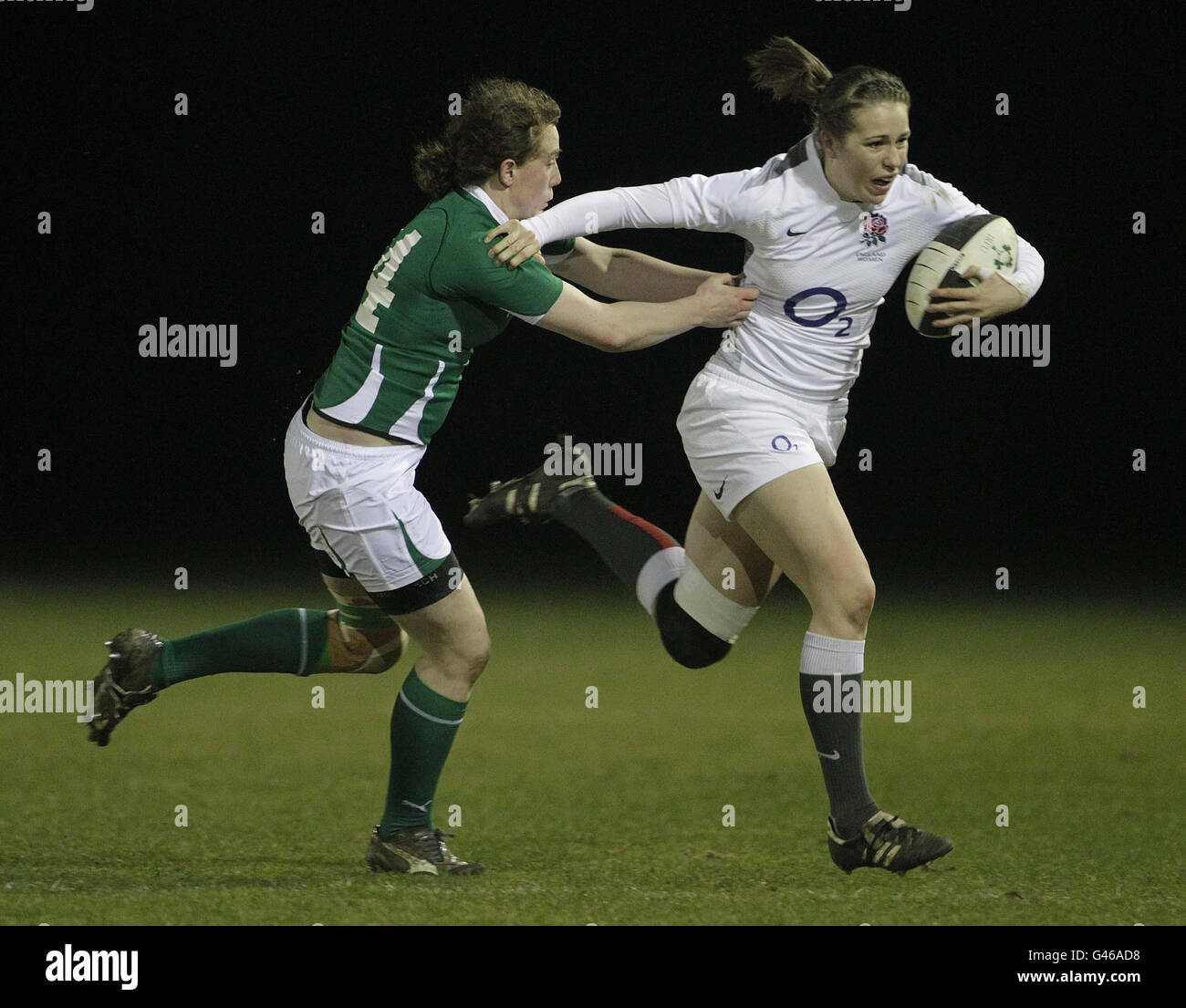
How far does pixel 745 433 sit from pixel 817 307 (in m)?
0.39

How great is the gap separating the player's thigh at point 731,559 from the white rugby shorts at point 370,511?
31.3 inches

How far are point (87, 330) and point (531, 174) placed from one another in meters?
7.10

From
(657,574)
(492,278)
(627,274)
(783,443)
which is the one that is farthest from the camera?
(657,574)

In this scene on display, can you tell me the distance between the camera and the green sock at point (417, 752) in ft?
13.3

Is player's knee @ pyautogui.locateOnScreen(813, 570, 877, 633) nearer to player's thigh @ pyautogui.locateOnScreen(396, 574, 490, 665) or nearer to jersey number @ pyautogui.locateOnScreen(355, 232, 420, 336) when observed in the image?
player's thigh @ pyautogui.locateOnScreen(396, 574, 490, 665)

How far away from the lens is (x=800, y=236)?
13.2ft

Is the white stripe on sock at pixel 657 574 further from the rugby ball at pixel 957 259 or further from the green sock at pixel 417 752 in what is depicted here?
the rugby ball at pixel 957 259

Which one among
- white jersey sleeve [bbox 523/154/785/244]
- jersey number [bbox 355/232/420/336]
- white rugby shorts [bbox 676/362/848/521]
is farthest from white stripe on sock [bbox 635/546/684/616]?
jersey number [bbox 355/232/420/336]

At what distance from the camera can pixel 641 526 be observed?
4.84 meters

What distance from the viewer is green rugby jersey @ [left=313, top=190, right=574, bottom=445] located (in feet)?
12.4

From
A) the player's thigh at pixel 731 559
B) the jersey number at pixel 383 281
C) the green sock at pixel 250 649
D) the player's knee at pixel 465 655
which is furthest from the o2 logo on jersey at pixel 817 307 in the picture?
the green sock at pixel 250 649

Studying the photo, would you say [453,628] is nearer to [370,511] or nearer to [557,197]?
[370,511]

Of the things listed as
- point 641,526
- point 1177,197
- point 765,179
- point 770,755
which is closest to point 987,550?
point 1177,197

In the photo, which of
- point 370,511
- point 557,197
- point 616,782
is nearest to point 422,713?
point 370,511
